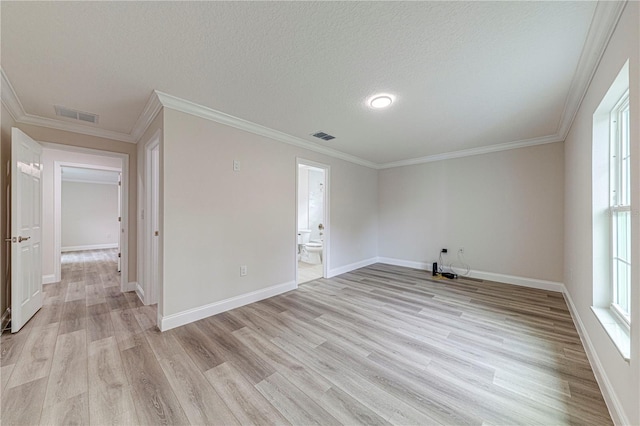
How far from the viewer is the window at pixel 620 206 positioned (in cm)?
167

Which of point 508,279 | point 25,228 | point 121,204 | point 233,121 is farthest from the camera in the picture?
point 508,279

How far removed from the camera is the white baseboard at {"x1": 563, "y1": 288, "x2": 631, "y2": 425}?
1.31m

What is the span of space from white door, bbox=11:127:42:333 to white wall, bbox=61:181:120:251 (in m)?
5.90

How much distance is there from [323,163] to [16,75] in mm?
3550

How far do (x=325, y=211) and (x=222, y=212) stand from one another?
204cm

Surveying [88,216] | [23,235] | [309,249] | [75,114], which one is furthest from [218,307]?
[88,216]

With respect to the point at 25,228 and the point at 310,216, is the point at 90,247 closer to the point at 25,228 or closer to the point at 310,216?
the point at 25,228

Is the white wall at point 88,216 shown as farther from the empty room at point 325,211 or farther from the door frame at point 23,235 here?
the door frame at point 23,235

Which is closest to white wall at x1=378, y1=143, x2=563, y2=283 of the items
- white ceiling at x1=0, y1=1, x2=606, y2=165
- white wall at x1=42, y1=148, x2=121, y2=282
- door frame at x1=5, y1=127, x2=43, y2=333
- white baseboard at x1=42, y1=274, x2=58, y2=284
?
white ceiling at x1=0, y1=1, x2=606, y2=165

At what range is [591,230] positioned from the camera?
6.55 ft

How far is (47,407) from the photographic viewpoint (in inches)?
57.5

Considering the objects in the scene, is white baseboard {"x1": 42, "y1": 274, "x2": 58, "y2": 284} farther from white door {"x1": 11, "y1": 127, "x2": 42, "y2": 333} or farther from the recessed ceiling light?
the recessed ceiling light

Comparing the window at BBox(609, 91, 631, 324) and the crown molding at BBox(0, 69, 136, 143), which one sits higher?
the crown molding at BBox(0, 69, 136, 143)

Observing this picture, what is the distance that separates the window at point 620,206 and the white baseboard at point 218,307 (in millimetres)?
3353
